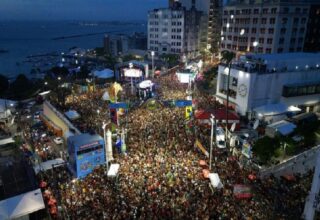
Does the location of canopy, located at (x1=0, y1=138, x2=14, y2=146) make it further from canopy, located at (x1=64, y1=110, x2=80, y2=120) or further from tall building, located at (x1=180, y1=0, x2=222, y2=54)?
tall building, located at (x1=180, y1=0, x2=222, y2=54)

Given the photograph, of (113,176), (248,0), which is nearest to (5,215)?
(113,176)

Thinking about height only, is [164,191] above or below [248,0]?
below

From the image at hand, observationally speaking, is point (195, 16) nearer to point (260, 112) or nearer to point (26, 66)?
point (260, 112)

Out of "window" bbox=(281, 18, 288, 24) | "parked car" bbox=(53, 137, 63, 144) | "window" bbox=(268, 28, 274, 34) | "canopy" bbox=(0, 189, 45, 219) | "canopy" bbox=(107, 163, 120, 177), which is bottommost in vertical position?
A: "parked car" bbox=(53, 137, 63, 144)

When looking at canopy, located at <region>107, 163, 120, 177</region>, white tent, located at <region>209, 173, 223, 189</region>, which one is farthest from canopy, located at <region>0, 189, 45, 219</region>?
white tent, located at <region>209, 173, 223, 189</region>

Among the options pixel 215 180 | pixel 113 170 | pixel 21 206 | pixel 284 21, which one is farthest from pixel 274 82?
pixel 21 206

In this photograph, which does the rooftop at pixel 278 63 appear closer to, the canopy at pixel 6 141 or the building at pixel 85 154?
the building at pixel 85 154
